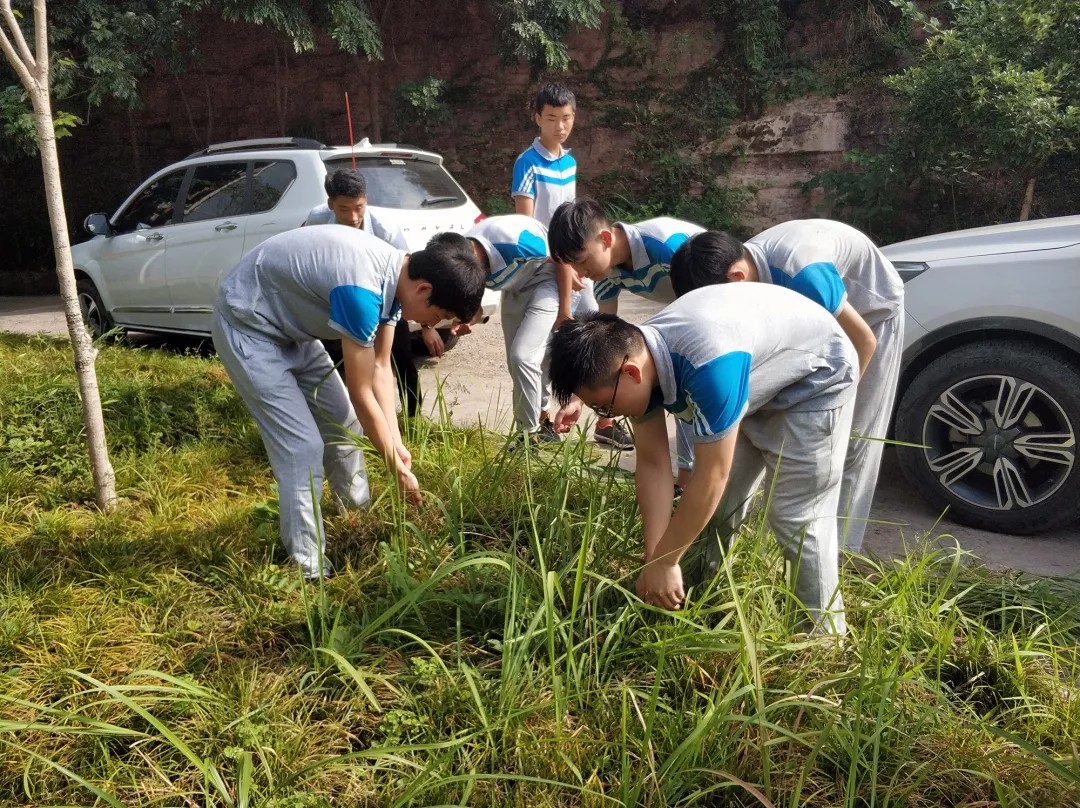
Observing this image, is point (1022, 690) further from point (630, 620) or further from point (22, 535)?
point (22, 535)

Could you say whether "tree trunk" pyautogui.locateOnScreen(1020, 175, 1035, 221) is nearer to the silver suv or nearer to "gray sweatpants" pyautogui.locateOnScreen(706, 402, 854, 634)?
the silver suv

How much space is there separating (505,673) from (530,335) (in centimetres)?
232

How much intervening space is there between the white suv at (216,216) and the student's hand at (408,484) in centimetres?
323

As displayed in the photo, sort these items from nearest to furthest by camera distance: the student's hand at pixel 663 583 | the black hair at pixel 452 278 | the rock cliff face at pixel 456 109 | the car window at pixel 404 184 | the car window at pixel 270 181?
the student's hand at pixel 663 583
the black hair at pixel 452 278
the car window at pixel 404 184
the car window at pixel 270 181
the rock cliff face at pixel 456 109

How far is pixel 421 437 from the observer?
3.71 meters

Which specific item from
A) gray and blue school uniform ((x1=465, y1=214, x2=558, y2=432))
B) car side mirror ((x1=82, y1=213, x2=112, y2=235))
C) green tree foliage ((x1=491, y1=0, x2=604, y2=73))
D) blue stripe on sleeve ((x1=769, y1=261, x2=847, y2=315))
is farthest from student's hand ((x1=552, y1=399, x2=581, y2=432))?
green tree foliage ((x1=491, y1=0, x2=604, y2=73))

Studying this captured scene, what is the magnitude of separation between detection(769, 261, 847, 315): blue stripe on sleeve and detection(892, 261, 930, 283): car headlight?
1.15 meters

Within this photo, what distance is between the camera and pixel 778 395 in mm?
2480

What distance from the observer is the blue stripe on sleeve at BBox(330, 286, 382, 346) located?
113 inches

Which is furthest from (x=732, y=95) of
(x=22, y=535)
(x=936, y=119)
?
(x=22, y=535)

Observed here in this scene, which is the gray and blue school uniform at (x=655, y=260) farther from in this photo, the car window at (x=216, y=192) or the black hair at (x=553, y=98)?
the car window at (x=216, y=192)

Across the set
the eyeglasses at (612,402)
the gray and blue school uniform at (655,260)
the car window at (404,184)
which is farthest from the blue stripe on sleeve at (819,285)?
the car window at (404,184)

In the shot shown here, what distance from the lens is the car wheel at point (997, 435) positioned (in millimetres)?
3508

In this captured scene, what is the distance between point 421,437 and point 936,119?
728cm
